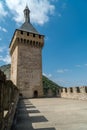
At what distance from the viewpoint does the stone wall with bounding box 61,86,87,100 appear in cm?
1451

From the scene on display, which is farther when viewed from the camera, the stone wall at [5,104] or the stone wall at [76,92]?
the stone wall at [76,92]

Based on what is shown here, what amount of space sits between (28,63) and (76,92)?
1042cm

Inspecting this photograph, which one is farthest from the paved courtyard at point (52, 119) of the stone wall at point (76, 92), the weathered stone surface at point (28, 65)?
the weathered stone surface at point (28, 65)

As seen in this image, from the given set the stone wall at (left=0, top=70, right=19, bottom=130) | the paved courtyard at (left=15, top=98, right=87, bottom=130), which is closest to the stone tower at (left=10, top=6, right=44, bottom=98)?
the paved courtyard at (left=15, top=98, right=87, bottom=130)

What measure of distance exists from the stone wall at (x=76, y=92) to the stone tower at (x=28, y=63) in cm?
546

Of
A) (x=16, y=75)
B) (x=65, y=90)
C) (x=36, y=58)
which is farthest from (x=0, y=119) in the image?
(x=36, y=58)

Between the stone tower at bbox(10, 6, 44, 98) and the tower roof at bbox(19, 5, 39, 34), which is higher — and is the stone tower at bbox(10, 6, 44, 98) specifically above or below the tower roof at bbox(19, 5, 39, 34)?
below

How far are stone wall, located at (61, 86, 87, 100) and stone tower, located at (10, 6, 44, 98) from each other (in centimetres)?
546

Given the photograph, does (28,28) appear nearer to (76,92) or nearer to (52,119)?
(76,92)

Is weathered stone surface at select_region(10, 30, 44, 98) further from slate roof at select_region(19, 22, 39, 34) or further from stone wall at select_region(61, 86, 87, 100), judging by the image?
stone wall at select_region(61, 86, 87, 100)

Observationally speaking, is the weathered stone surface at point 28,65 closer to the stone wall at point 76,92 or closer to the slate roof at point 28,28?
the slate roof at point 28,28

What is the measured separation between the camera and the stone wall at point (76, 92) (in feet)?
47.6

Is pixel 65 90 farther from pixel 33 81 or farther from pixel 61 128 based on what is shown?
pixel 61 128

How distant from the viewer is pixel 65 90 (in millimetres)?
19875
